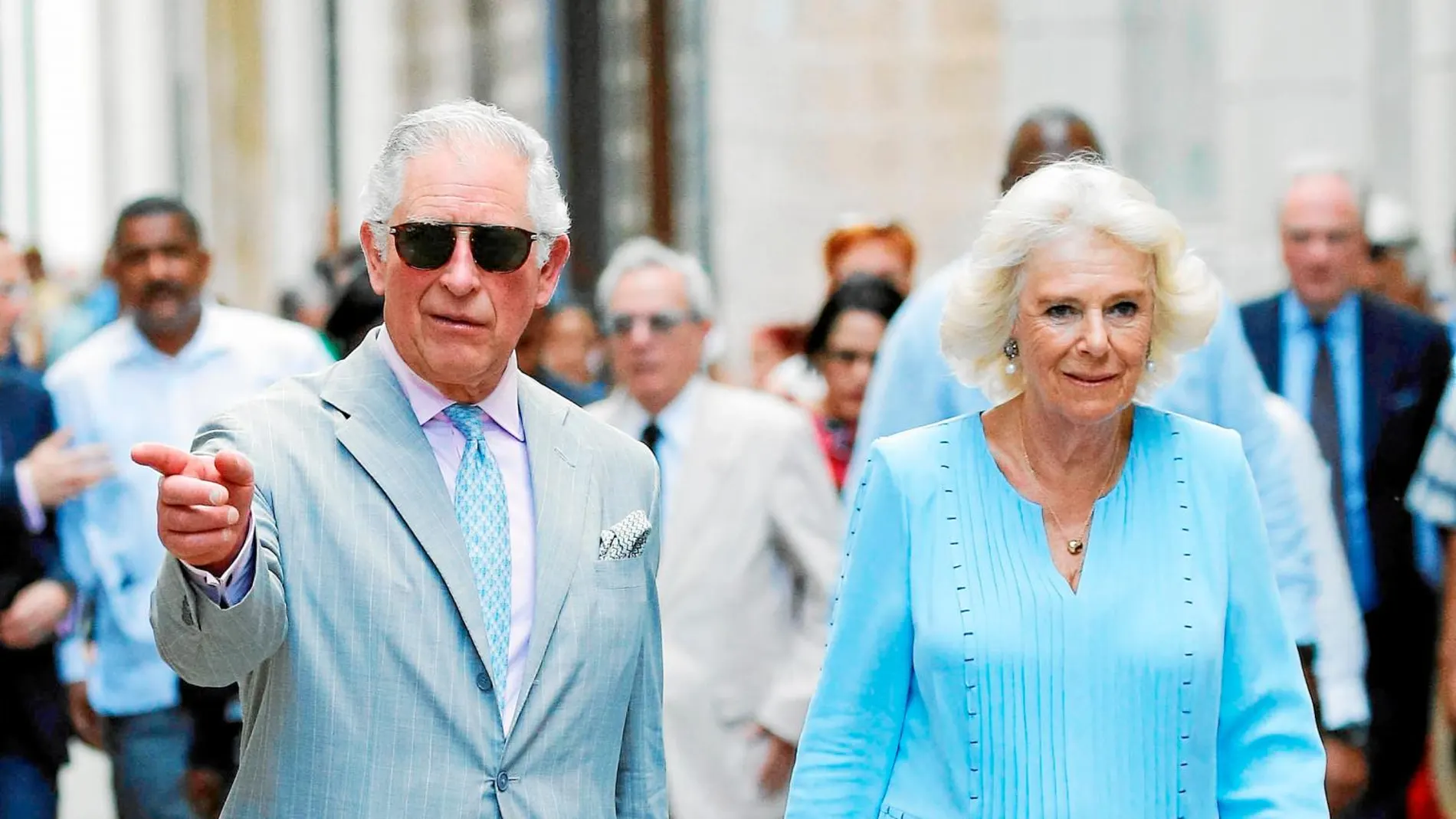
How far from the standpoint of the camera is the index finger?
3496 millimetres

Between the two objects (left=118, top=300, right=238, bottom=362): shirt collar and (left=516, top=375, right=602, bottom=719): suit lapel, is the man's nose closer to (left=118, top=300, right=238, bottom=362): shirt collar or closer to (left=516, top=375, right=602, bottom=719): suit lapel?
(left=516, top=375, right=602, bottom=719): suit lapel

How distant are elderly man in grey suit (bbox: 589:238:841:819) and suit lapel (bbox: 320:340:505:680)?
3.10 meters

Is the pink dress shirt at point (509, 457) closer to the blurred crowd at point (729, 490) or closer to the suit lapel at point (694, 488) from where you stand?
the blurred crowd at point (729, 490)

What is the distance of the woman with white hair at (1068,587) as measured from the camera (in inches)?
166

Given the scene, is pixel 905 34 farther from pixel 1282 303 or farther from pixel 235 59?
pixel 235 59

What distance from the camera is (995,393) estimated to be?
473cm

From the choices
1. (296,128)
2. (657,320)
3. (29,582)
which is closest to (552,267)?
(657,320)

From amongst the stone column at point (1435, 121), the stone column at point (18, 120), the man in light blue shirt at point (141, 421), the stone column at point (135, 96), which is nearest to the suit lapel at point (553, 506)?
the man in light blue shirt at point (141, 421)

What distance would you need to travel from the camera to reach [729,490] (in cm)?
732

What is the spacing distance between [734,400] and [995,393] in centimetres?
286

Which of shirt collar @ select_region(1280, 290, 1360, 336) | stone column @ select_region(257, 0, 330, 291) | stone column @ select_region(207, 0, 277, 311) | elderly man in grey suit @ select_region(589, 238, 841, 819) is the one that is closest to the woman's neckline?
elderly man in grey suit @ select_region(589, 238, 841, 819)

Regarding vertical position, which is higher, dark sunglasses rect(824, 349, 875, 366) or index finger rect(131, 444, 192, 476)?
index finger rect(131, 444, 192, 476)

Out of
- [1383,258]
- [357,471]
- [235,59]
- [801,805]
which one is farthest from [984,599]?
[235,59]

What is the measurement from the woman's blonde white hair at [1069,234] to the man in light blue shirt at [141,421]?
3.74m
